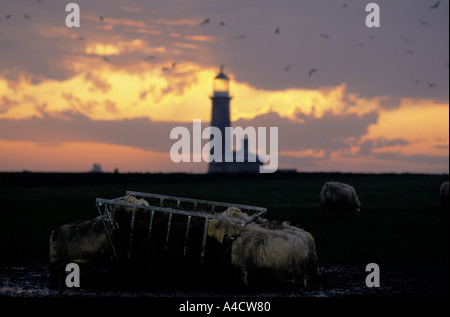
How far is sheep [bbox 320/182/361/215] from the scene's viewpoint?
93.9ft

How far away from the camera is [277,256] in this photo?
12.4 meters

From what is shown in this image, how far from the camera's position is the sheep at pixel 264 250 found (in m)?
12.4

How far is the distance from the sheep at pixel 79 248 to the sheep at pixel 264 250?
2.17 m

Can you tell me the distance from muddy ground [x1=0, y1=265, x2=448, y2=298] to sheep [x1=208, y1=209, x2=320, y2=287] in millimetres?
376

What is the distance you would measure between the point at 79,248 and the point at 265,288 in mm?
3714

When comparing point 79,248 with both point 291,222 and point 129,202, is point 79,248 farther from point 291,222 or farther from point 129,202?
point 291,222

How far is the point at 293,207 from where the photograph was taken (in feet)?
111

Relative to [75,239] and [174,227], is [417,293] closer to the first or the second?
[174,227]

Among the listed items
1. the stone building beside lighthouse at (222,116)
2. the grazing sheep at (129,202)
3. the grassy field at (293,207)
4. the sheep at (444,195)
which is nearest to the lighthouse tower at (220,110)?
the stone building beside lighthouse at (222,116)

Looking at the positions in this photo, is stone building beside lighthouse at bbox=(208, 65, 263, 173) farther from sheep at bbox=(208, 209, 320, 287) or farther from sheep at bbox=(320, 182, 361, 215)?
sheep at bbox=(208, 209, 320, 287)
